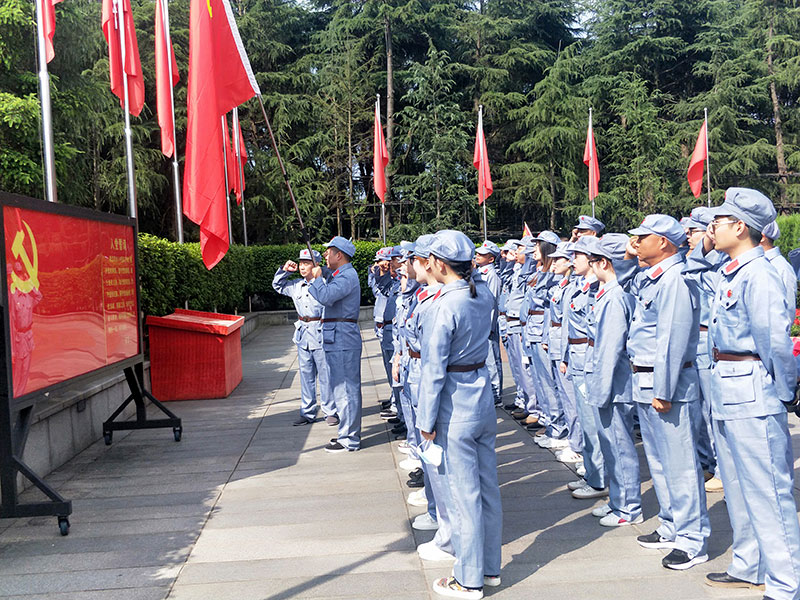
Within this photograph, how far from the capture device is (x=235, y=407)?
9867mm

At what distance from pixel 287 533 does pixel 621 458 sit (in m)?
2.24

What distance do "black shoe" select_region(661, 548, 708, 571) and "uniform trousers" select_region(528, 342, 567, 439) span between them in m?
3.07

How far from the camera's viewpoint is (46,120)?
8.53 meters

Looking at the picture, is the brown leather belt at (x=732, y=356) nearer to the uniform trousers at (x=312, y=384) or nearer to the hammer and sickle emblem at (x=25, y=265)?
the hammer and sickle emblem at (x=25, y=265)

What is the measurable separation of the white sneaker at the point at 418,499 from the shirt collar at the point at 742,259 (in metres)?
2.68

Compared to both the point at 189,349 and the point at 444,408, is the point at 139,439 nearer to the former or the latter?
the point at 189,349

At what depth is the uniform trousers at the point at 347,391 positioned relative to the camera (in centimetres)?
751

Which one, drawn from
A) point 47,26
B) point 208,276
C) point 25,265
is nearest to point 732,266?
point 25,265

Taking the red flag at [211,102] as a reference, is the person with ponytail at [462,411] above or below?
below

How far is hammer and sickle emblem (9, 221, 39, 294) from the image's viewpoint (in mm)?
5070

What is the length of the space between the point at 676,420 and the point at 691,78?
37.3 m

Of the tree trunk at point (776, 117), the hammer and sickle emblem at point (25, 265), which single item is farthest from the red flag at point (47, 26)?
the tree trunk at point (776, 117)

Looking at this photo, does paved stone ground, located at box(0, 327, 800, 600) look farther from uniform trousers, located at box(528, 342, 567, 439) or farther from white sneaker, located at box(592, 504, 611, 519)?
uniform trousers, located at box(528, 342, 567, 439)

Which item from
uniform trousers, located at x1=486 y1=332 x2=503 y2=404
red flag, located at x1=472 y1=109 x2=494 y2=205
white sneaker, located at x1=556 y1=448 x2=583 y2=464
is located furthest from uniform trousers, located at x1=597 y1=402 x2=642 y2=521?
red flag, located at x1=472 y1=109 x2=494 y2=205
